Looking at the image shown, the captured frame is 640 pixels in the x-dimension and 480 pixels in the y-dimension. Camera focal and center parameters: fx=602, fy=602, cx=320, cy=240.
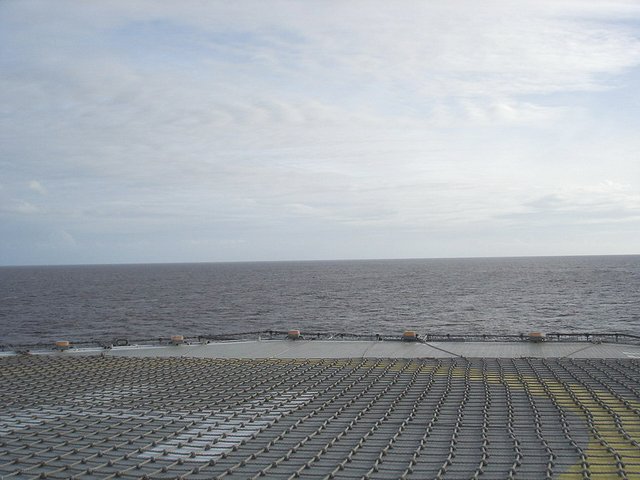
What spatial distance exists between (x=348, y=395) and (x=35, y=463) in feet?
34.3

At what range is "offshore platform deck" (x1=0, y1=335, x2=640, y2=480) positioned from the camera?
1380 centimetres

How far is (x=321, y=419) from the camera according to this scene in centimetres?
1806

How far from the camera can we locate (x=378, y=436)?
1619 centimetres

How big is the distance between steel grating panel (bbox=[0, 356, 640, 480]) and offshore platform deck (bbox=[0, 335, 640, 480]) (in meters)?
0.06

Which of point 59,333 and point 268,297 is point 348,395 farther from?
point 268,297

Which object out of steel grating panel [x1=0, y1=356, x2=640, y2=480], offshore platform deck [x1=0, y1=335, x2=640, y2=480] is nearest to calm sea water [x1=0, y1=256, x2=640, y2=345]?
offshore platform deck [x1=0, y1=335, x2=640, y2=480]

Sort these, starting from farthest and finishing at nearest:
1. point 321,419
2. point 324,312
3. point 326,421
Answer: point 324,312
point 321,419
point 326,421

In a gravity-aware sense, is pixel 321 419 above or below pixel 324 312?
above

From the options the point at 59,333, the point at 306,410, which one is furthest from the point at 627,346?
the point at 59,333

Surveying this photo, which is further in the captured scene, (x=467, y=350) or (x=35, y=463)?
(x=467, y=350)

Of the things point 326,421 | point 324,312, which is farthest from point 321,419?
point 324,312

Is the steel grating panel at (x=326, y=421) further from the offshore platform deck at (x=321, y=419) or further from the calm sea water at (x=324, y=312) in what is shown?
the calm sea water at (x=324, y=312)

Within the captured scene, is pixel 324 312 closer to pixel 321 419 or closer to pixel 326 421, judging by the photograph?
pixel 321 419

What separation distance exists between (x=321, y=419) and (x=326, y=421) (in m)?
0.41
